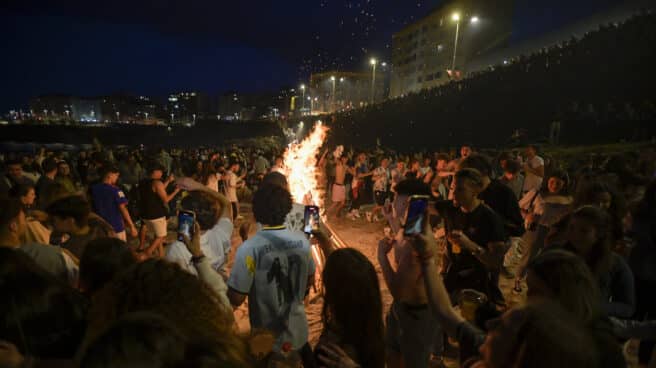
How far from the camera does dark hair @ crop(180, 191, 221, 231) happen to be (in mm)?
4102

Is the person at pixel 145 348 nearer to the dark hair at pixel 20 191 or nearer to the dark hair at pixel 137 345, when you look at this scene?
the dark hair at pixel 137 345

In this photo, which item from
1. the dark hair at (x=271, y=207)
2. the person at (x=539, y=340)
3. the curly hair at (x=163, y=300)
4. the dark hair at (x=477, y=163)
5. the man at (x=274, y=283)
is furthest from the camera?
the dark hair at (x=477, y=163)

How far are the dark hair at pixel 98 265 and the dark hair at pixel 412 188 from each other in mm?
2882

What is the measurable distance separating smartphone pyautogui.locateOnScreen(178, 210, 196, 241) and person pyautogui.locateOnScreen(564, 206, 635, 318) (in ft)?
11.8

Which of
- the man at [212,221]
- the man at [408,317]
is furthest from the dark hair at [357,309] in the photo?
the man at [212,221]

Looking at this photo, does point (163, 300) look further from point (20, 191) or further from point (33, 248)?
point (20, 191)

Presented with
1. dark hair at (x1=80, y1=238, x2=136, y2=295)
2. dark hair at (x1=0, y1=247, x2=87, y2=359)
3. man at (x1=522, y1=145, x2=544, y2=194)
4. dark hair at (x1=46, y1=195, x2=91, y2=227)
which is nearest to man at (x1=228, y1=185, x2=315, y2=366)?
dark hair at (x1=80, y1=238, x2=136, y2=295)

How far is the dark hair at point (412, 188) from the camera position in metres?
3.98

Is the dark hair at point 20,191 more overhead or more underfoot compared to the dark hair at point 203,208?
more underfoot

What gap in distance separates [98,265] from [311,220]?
188cm

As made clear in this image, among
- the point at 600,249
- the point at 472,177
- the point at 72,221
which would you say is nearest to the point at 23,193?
the point at 72,221

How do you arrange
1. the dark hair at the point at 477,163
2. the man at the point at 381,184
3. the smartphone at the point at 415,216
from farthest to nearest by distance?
the man at the point at 381,184 → the dark hair at the point at 477,163 → the smartphone at the point at 415,216

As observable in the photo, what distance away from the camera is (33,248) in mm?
3076

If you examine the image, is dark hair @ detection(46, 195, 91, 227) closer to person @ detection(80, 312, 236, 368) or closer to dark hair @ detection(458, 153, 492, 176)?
person @ detection(80, 312, 236, 368)
